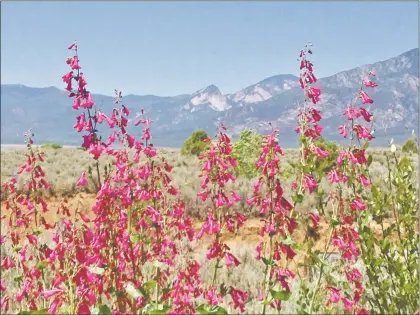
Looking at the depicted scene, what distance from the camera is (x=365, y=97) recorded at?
3.10 m

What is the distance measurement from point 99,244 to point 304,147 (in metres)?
1.33

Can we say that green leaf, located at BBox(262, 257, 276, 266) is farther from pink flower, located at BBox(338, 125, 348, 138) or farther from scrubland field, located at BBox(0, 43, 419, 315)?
pink flower, located at BBox(338, 125, 348, 138)

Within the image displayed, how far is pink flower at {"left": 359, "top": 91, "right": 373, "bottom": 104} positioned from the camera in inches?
121

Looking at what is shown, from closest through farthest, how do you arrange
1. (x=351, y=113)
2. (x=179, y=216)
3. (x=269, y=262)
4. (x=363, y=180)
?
(x=269, y=262) → (x=351, y=113) → (x=363, y=180) → (x=179, y=216)

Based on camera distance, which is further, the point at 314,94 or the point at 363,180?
the point at 363,180

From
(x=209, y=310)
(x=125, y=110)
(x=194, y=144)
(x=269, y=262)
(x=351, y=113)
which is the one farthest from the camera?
(x=194, y=144)

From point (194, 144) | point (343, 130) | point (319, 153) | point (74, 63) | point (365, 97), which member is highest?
point (74, 63)

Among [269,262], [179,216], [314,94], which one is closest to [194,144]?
[179,216]

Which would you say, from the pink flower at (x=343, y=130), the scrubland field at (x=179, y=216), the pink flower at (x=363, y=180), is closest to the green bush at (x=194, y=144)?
the scrubland field at (x=179, y=216)

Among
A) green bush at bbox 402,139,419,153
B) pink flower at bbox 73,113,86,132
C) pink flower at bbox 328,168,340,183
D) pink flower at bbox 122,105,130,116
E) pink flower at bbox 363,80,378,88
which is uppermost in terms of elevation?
pink flower at bbox 363,80,378,88

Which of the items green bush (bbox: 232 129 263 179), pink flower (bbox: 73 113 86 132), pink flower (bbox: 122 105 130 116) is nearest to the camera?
pink flower (bbox: 73 113 86 132)

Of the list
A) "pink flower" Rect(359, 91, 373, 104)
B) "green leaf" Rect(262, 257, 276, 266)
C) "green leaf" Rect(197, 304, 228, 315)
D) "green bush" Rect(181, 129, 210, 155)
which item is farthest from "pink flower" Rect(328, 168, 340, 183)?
"green bush" Rect(181, 129, 210, 155)

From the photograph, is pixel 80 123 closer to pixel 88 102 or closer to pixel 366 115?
pixel 88 102

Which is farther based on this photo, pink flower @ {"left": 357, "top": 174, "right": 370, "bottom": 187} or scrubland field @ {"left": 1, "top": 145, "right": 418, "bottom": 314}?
scrubland field @ {"left": 1, "top": 145, "right": 418, "bottom": 314}
